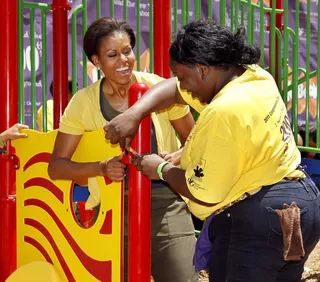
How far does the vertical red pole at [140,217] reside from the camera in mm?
2752

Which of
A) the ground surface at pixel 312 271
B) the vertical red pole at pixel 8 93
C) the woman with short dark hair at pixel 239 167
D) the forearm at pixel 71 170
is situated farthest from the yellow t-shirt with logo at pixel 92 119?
the ground surface at pixel 312 271

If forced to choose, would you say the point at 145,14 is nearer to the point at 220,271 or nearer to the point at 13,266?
the point at 13,266

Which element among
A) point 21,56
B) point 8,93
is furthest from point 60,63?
point 8,93

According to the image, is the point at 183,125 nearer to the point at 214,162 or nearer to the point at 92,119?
the point at 92,119

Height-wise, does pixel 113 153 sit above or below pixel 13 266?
above

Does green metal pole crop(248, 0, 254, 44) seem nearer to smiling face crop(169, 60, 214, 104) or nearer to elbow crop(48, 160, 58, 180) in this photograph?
elbow crop(48, 160, 58, 180)

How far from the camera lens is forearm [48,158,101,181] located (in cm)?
282

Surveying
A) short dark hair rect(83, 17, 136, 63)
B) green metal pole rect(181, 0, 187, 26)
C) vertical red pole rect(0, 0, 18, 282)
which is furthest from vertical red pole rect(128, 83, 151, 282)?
green metal pole rect(181, 0, 187, 26)

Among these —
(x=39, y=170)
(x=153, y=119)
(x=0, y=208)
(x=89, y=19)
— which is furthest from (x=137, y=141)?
(x=89, y=19)

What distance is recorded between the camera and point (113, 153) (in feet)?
9.29

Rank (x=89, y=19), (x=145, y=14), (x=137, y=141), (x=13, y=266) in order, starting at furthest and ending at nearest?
(x=145, y=14) → (x=89, y=19) → (x=13, y=266) → (x=137, y=141)

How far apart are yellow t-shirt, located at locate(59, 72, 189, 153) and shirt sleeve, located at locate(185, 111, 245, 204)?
0.70 m

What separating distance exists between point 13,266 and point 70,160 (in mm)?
865

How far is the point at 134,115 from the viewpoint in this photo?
8.76ft
